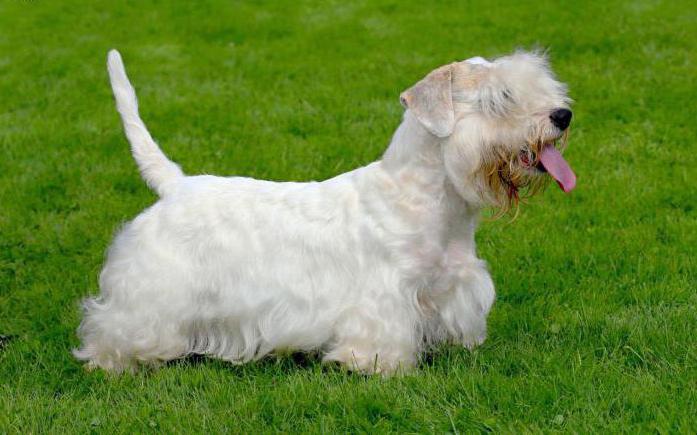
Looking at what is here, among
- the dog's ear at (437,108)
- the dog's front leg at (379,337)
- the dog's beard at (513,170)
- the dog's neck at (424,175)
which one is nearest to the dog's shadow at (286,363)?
the dog's front leg at (379,337)

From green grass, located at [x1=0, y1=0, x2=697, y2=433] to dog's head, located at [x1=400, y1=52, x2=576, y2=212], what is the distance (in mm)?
930

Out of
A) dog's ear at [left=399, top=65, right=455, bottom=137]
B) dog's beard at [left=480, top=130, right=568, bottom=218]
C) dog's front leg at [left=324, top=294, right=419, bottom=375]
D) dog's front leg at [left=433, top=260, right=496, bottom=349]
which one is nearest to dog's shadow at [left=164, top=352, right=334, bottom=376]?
dog's front leg at [left=324, top=294, right=419, bottom=375]

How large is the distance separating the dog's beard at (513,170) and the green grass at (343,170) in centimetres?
87

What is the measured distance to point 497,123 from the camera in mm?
4281

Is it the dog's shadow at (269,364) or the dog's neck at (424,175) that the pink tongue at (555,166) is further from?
the dog's shadow at (269,364)

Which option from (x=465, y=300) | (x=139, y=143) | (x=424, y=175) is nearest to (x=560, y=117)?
(x=424, y=175)

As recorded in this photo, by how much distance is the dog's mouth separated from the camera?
4273 mm

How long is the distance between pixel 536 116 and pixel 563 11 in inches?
369

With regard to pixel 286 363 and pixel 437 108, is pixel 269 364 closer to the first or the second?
pixel 286 363

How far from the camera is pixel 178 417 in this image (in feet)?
13.4

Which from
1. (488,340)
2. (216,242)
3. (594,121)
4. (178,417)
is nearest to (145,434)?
(178,417)

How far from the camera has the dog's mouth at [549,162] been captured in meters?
Answer: 4.27

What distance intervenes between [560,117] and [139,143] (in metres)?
2.53

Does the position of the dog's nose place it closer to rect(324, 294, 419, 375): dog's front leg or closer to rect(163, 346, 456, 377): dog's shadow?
rect(324, 294, 419, 375): dog's front leg
